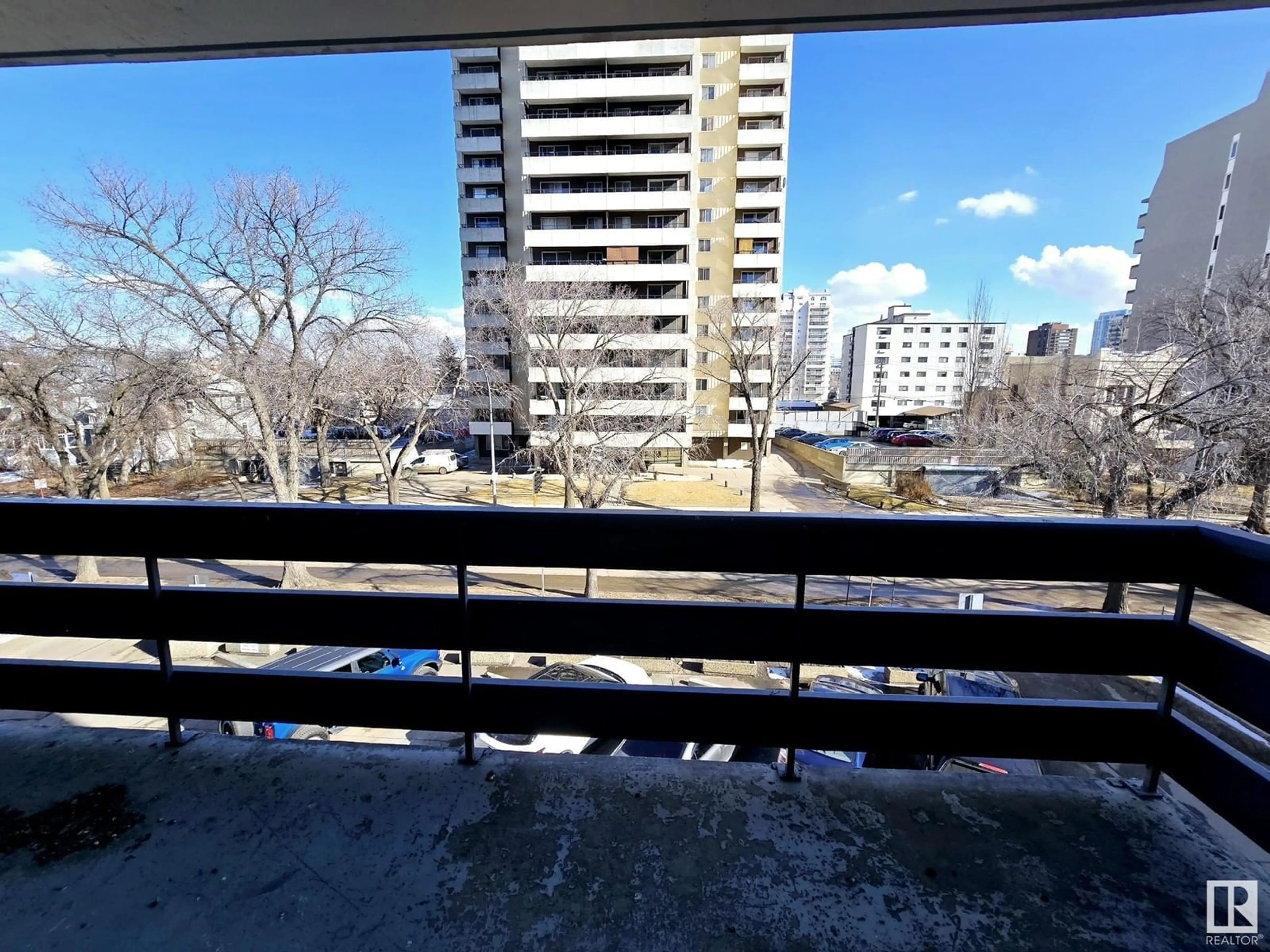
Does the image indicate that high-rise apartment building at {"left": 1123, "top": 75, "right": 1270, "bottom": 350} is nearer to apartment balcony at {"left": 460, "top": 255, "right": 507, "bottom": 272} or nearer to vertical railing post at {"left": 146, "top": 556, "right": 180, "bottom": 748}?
apartment balcony at {"left": 460, "top": 255, "right": 507, "bottom": 272}

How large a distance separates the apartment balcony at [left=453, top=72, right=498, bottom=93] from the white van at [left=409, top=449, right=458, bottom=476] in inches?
1045

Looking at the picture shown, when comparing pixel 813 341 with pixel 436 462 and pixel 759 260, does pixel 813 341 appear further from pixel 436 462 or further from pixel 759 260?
pixel 436 462

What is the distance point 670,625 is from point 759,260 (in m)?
39.0

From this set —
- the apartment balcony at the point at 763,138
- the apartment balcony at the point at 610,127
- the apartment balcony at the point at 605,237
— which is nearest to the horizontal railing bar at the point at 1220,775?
the apartment balcony at the point at 605,237

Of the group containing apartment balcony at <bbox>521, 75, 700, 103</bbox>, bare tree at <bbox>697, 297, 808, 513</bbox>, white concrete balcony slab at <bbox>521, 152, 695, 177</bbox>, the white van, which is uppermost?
→ apartment balcony at <bbox>521, 75, 700, 103</bbox>

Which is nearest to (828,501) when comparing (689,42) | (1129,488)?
(1129,488)

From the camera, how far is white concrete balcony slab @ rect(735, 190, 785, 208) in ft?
117

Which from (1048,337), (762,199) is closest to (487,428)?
(762,199)

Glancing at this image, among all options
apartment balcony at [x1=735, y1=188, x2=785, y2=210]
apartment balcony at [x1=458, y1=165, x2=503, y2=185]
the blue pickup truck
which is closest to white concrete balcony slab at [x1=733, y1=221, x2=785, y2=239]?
apartment balcony at [x1=735, y1=188, x2=785, y2=210]

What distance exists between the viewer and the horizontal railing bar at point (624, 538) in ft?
5.44

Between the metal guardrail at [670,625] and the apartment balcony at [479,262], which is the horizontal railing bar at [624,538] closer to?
the metal guardrail at [670,625]

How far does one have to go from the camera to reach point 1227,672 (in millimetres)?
1510

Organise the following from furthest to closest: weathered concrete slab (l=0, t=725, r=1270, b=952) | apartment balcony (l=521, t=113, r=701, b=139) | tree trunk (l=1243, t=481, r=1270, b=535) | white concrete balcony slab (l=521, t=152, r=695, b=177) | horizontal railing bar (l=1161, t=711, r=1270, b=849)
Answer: white concrete balcony slab (l=521, t=152, r=695, b=177) < apartment balcony (l=521, t=113, r=701, b=139) < tree trunk (l=1243, t=481, r=1270, b=535) < horizontal railing bar (l=1161, t=711, r=1270, b=849) < weathered concrete slab (l=0, t=725, r=1270, b=952)

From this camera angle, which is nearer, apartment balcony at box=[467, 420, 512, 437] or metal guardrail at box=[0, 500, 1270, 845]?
metal guardrail at box=[0, 500, 1270, 845]
